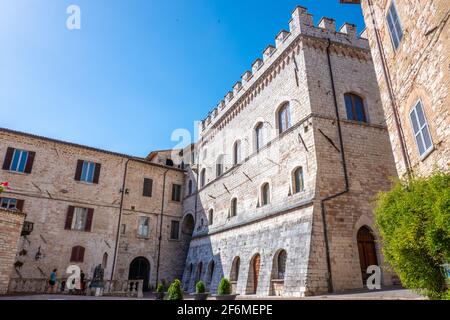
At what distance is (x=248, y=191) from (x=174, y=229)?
8891mm

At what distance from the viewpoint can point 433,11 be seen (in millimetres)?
6215

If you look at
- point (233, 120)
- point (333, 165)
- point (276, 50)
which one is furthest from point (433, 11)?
point (233, 120)

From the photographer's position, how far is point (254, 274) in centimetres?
1337

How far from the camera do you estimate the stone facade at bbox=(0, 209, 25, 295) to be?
36.5ft

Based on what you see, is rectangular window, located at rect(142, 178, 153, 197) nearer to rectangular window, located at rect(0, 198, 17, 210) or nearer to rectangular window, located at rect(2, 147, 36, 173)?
rectangular window, located at rect(2, 147, 36, 173)

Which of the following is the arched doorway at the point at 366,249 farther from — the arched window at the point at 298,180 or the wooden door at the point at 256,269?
the wooden door at the point at 256,269

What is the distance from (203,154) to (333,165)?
40.9ft

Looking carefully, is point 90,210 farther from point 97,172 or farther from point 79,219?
point 97,172

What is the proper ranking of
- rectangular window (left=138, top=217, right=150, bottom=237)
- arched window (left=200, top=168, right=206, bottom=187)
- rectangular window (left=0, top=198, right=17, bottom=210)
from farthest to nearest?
1. arched window (left=200, top=168, right=206, bottom=187)
2. rectangular window (left=138, top=217, right=150, bottom=237)
3. rectangular window (left=0, top=198, right=17, bottom=210)

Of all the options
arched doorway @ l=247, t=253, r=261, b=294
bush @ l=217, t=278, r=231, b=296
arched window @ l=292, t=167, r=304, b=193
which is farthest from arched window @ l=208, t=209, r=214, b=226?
bush @ l=217, t=278, r=231, b=296

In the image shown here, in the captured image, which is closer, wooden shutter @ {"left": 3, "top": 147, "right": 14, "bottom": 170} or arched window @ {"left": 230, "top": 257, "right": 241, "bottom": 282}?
arched window @ {"left": 230, "top": 257, "right": 241, "bottom": 282}

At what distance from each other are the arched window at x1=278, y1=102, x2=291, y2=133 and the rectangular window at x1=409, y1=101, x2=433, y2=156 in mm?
6786
